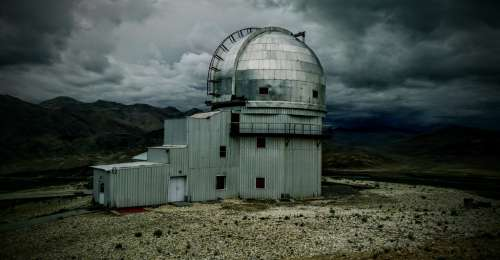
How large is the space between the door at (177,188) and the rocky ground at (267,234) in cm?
148

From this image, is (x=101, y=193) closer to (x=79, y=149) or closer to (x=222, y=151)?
(x=222, y=151)

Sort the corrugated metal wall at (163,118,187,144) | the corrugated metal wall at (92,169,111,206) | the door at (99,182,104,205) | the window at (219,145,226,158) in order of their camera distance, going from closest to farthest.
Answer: the corrugated metal wall at (92,169,111,206)
the door at (99,182,104,205)
the corrugated metal wall at (163,118,187,144)
the window at (219,145,226,158)

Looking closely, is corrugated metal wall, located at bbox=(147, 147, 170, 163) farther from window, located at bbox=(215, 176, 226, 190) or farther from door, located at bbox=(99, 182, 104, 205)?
window, located at bbox=(215, 176, 226, 190)

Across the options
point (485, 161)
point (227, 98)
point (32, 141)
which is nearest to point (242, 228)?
point (227, 98)

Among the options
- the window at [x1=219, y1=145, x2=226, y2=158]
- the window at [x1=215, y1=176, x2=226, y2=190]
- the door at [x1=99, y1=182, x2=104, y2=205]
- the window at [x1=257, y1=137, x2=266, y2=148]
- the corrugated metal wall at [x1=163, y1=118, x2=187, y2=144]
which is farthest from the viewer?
the window at [x1=257, y1=137, x2=266, y2=148]

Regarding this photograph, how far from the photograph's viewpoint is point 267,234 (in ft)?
55.4

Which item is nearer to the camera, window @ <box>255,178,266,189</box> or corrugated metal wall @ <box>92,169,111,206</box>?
corrugated metal wall @ <box>92,169,111,206</box>

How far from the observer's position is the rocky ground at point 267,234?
1412cm

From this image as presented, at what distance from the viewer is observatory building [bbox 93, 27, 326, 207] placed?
2695 centimetres

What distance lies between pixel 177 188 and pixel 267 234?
11.1m

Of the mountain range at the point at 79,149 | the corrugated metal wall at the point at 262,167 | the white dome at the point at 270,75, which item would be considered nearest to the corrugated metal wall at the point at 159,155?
the corrugated metal wall at the point at 262,167

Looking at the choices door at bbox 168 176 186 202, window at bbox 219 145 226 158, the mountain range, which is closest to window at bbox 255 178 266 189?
window at bbox 219 145 226 158

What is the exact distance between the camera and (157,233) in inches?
648

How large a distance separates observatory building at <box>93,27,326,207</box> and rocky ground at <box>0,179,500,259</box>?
11.8ft
